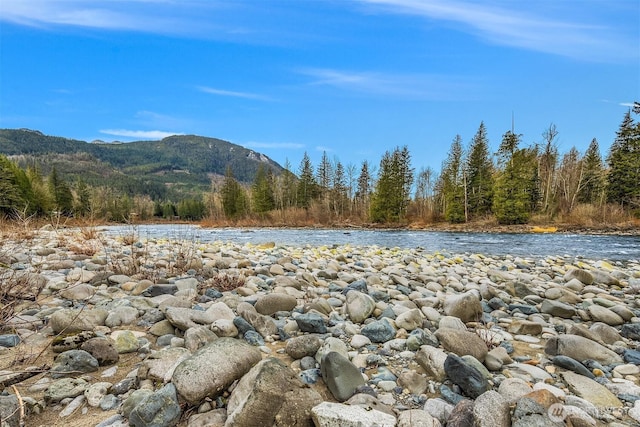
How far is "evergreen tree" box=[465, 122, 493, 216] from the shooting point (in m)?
31.8

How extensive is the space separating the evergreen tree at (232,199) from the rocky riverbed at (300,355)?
46.1 metres

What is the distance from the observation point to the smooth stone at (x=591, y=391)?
1940 mm

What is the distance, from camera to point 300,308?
3445 mm

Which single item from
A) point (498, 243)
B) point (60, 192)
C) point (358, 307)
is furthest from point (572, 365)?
point (60, 192)

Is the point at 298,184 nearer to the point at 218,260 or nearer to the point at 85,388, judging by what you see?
the point at 218,260

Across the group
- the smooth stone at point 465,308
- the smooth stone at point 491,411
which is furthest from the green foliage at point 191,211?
the smooth stone at point 491,411

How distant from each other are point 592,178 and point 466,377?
3838 centimetres

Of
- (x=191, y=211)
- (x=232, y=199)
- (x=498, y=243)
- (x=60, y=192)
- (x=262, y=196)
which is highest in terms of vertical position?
(x=60, y=192)

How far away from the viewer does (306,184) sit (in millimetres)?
47250

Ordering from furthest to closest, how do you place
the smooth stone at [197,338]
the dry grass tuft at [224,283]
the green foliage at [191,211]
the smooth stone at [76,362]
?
1. the green foliage at [191,211]
2. the dry grass tuft at [224,283]
3. the smooth stone at [197,338]
4. the smooth stone at [76,362]

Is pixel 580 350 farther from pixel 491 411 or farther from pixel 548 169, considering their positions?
pixel 548 169

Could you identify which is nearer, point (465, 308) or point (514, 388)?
point (514, 388)

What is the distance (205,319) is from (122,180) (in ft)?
500

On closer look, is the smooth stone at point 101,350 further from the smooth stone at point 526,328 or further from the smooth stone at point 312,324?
the smooth stone at point 526,328
